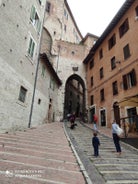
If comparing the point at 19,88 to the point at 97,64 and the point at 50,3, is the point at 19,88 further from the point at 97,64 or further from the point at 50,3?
the point at 50,3

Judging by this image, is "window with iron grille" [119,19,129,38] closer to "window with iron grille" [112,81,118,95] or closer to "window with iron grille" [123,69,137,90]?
"window with iron grille" [123,69,137,90]

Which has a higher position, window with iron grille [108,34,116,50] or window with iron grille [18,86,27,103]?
window with iron grille [108,34,116,50]

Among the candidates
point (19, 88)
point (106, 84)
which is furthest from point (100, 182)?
point (106, 84)

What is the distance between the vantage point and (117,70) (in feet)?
52.2

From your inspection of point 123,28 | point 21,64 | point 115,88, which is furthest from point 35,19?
point 115,88

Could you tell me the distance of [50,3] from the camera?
3052cm

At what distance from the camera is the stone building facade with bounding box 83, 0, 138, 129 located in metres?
13.5

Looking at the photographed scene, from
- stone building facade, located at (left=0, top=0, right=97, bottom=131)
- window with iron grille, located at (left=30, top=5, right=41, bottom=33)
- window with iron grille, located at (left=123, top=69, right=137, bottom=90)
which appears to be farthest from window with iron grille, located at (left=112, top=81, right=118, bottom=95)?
window with iron grille, located at (left=30, top=5, right=41, bottom=33)

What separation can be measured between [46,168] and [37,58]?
1066cm

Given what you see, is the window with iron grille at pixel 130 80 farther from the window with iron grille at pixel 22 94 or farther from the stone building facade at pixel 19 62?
the window with iron grille at pixel 22 94

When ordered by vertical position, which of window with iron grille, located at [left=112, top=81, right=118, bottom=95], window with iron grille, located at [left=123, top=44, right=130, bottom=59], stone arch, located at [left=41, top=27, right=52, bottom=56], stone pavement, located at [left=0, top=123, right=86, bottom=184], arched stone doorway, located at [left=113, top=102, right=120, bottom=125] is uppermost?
stone arch, located at [left=41, top=27, right=52, bottom=56]

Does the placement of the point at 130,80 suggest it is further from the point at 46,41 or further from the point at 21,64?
the point at 46,41

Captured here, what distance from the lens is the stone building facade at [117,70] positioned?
13492 millimetres

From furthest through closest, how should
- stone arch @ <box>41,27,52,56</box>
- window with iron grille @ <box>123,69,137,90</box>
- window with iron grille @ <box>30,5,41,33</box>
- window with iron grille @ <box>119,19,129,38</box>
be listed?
stone arch @ <box>41,27,52,56</box>
window with iron grille @ <box>119,19,129,38</box>
window with iron grille @ <box>123,69,137,90</box>
window with iron grille @ <box>30,5,41,33</box>
